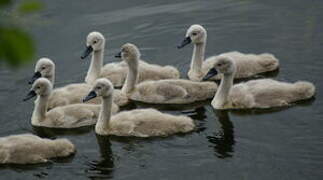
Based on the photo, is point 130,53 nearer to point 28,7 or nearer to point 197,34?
point 197,34

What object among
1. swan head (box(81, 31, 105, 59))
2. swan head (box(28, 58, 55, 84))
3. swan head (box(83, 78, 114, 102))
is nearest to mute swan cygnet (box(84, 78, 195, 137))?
swan head (box(83, 78, 114, 102))

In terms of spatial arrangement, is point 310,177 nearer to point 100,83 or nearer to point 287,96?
point 287,96

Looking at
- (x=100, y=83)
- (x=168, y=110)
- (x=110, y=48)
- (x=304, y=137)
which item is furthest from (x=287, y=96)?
(x=110, y=48)

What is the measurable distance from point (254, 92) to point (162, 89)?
139cm

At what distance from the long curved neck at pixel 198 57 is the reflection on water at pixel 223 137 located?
56.9 inches

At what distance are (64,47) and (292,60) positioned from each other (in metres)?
4.73

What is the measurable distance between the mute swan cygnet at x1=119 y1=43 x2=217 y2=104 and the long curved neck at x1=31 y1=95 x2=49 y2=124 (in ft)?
4.70

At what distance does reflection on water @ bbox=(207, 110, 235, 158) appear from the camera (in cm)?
756

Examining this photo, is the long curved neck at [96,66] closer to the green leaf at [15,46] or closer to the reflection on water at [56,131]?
the reflection on water at [56,131]

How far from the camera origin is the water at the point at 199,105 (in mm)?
7172

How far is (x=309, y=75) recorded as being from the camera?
971 cm

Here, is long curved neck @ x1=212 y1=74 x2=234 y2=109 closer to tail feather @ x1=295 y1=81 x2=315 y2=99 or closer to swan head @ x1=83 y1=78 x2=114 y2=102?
tail feather @ x1=295 y1=81 x2=315 y2=99

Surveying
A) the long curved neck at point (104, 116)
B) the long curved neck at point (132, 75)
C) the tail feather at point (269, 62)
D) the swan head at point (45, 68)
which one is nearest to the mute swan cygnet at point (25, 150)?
the long curved neck at point (104, 116)

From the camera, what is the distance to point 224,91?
8742 millimetres
